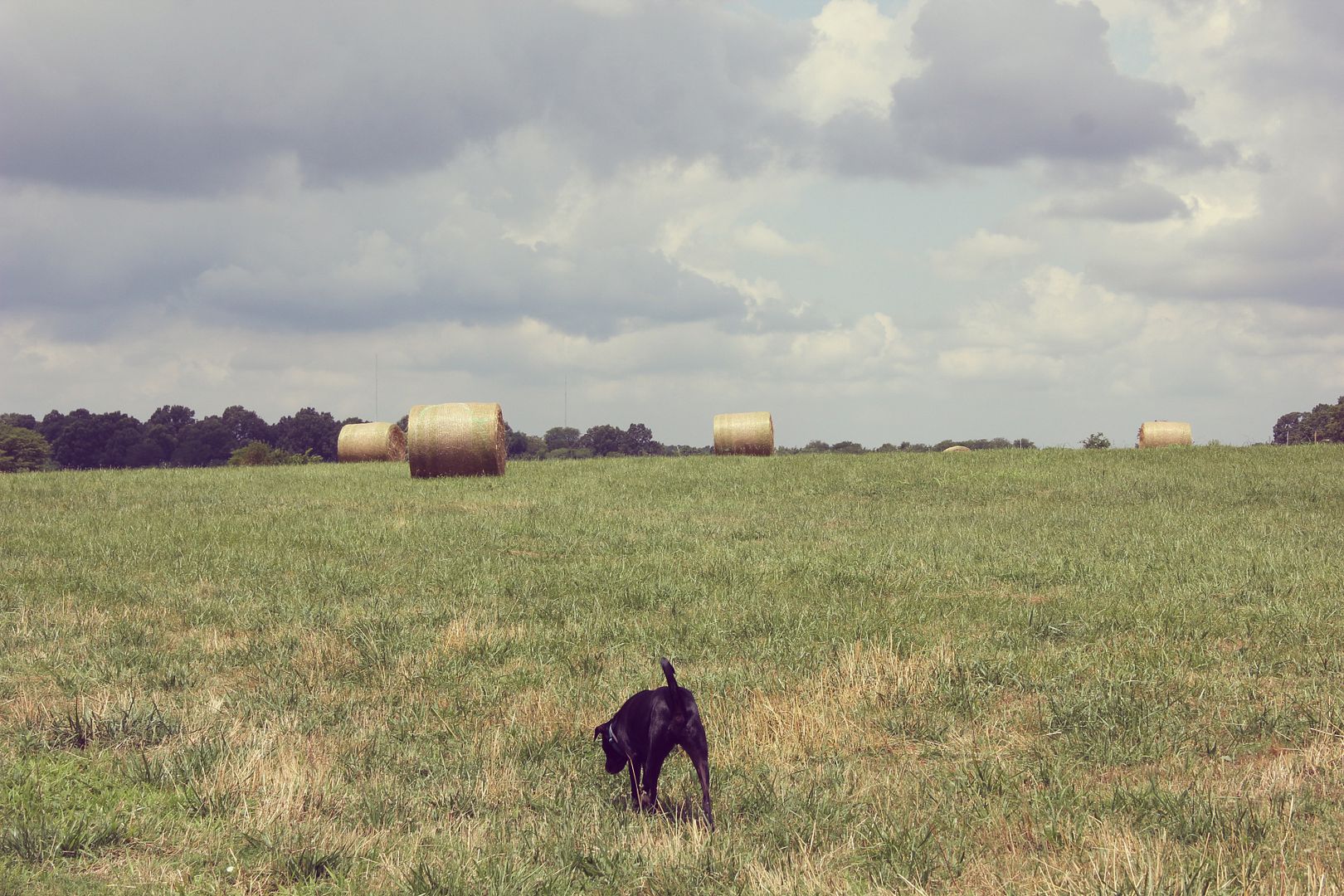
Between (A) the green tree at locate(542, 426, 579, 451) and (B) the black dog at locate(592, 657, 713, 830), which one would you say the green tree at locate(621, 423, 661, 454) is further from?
(B) the black dog at locate(592, 657, 713, 830)

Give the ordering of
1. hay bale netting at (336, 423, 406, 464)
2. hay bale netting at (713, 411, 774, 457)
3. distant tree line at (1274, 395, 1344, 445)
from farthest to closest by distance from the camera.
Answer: distant tree line at (1274, 395, 1344, 445) → hay bale netting at (336, 423, 406, 464) → hay bale netting at (713, 411, 774, 457)

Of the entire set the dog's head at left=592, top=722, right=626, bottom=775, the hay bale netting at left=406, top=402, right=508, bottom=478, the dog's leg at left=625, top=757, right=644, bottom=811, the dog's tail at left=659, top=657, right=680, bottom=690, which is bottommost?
the dog's leg at left=625, top=757, right=644, bottom=811

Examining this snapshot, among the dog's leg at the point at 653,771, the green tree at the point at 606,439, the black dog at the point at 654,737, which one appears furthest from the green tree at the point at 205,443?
the dog's leg at the point at 653,771

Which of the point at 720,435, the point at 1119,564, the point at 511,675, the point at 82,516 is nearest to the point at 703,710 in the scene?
the point at 511,675

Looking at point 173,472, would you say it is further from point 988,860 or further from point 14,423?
point 14,423

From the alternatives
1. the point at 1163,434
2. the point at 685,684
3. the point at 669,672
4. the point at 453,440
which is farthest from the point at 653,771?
the point at 1163,434

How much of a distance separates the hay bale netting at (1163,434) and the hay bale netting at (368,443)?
30037mm

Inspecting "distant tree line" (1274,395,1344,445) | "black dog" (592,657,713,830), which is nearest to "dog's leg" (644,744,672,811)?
"black dog" (592,657,713,830)

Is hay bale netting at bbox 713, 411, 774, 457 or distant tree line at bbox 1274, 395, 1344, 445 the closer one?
hay bale netting at bbox 713, 411, 774, 457

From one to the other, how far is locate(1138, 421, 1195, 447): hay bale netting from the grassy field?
70.8 ft

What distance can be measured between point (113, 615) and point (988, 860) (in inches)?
390

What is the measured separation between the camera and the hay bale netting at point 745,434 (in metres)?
36.8

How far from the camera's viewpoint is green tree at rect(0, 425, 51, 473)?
114438mm

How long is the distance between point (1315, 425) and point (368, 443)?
117m
